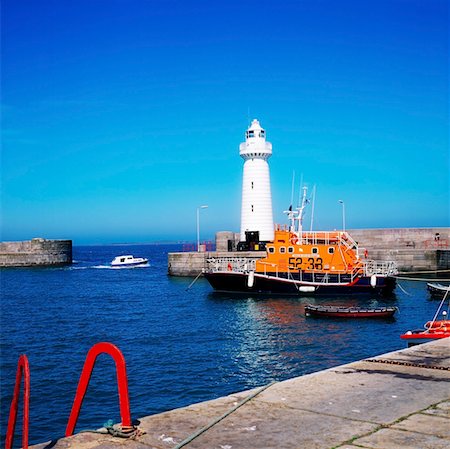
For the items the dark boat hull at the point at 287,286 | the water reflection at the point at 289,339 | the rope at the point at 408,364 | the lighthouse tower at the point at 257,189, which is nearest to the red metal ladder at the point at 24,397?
the rope at the point at 408,364

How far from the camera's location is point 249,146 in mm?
48500

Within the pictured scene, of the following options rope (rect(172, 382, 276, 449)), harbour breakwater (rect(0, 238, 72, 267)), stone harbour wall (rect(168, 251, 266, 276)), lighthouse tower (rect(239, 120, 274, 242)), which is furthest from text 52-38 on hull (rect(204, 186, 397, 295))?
harbour breakwater (rect(0, 238, 72, 267))

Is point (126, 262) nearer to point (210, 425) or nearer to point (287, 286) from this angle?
point (287, 286)

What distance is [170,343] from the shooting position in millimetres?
20047

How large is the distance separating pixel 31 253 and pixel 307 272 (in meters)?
48.9

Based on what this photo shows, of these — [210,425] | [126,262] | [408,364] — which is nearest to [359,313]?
[408,364]

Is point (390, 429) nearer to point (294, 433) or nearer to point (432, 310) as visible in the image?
point (294, 433)

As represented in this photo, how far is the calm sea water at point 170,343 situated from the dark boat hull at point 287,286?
28.2 inches

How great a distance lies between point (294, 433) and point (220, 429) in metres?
0.80

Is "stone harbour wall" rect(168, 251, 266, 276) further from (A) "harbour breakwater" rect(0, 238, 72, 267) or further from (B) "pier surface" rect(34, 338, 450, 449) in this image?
(B) "pier surface" rect(34, 338, 450, 449)

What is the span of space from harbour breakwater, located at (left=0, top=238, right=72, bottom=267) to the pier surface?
69233mm

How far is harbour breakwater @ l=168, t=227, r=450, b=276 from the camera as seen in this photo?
4678cm

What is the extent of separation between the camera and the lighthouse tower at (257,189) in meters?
47.9

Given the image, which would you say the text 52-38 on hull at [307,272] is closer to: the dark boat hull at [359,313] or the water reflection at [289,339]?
the water reflection at [289,339]
